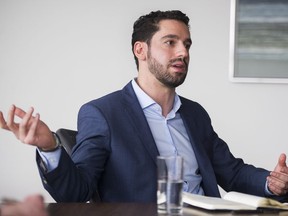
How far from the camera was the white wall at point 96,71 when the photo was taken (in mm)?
3824

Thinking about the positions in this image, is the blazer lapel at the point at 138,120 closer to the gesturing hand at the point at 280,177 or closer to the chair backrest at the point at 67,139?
the chair backrest at the point at 67,139

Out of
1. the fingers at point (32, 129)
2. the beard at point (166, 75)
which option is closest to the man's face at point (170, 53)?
the beard at point (166, 75)

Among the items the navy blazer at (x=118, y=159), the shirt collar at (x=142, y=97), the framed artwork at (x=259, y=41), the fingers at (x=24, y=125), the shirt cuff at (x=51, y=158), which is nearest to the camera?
the fingers at (x=24, y=125)

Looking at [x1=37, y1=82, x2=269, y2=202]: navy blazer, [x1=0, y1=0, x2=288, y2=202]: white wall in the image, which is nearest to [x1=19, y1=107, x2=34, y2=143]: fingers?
[x1=37, y1=82, x2=269, y2=202]: navy blazer

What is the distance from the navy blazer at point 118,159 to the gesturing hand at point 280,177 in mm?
103

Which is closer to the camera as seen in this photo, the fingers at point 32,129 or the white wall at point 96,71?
the fingers at point 32,129

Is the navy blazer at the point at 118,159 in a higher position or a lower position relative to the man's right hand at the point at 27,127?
lower

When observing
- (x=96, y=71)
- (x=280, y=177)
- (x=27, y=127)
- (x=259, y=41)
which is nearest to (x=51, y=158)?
(x=27, y=127)

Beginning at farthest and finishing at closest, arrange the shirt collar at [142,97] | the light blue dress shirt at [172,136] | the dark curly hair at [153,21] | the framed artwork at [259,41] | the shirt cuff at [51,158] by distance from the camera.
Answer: the framed artwork at [259,41] < the dark curly hair at [153,21] < the shirt collar at [142,97] < the light blue dress shirt at [172,136] < the shirt cuff at [51,158]

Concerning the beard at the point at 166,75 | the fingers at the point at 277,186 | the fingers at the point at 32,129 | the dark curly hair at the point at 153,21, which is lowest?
the fingers at the point at 277,186

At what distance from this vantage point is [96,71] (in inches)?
153

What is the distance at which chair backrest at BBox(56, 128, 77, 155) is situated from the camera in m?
1.89

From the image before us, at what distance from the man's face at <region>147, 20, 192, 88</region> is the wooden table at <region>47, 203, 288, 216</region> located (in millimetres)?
838

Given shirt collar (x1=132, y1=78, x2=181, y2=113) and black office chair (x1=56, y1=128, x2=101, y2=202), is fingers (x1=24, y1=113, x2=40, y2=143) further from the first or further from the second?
shirt collar (x1=132, y1=78, x2=181, y2=113)
